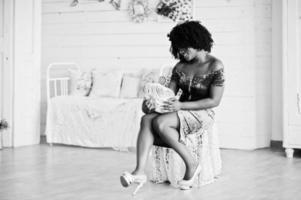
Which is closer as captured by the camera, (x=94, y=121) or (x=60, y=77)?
(x=94, y=121)

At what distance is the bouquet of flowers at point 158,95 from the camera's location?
11.0 ft

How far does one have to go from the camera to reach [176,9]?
5.83 metres

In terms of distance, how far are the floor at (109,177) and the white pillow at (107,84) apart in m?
0.70

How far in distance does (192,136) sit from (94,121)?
2.07m

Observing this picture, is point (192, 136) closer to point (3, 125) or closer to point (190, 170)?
point (190, 170)

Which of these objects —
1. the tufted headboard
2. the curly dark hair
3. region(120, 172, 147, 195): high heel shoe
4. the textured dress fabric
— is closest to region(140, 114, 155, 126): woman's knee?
the textured dress fabric

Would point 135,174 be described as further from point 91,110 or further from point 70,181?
point 91,110

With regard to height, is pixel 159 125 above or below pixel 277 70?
below

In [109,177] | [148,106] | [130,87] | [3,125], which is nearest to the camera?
[148,106]

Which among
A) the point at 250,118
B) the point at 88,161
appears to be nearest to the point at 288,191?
the point at 88,161

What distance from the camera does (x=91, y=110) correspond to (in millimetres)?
5465

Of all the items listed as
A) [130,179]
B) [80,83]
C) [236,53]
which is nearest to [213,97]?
[130,179]

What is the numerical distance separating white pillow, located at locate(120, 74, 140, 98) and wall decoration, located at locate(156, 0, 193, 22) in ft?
2.52

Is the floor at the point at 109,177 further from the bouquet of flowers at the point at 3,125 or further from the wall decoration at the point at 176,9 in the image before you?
the wall decoration at the point at 176,9
